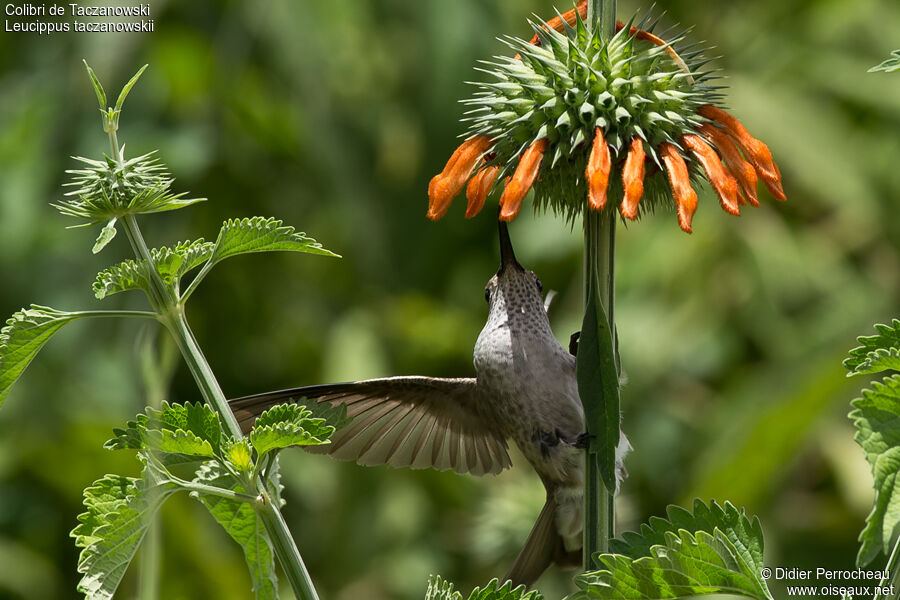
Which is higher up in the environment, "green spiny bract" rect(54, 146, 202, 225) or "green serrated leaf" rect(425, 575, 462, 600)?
"green spiny bract" rect(54, 146, 202, 225)

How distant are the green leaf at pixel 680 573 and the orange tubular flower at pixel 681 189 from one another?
46 centimetres

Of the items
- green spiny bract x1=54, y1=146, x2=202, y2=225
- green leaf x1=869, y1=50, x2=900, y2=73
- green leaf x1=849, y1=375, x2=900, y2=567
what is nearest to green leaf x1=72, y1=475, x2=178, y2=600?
green spiny bract x1=54, y1=146, x2=202, y2=225

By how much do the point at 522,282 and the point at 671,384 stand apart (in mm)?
3645

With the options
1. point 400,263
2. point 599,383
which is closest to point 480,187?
point 599,383

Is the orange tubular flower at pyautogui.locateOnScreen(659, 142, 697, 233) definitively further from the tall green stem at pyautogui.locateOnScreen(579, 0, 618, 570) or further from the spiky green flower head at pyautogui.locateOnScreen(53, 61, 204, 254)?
the spiky green flower head at pyautogui.locateOnScreen(53, 61, 204, 254)

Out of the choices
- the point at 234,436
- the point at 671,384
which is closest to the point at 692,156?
the point at 234,436

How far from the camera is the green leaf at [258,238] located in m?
1.56

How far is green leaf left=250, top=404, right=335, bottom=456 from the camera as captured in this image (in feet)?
4.71

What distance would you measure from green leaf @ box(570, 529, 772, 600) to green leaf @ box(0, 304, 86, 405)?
2.86 feet

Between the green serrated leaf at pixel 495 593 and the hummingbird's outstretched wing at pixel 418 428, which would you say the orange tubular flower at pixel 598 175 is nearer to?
the green serrated leaf at pixel 495 593

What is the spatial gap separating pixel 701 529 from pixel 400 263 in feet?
17.7

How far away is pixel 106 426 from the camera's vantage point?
4828mm

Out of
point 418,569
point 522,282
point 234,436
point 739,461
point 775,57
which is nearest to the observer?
point 234,436

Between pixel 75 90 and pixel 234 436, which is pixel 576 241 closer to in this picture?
pixel 75 90
